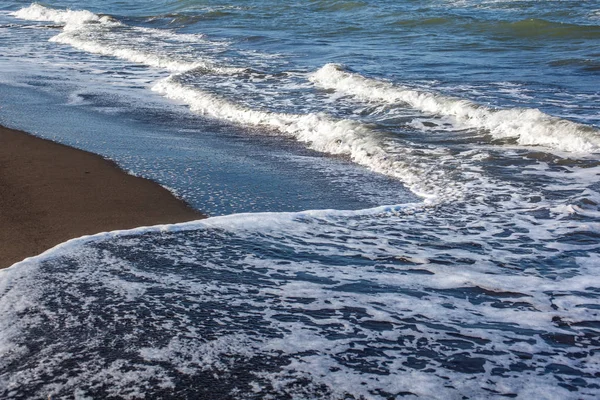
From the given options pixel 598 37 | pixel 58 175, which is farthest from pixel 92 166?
pixel 598 37

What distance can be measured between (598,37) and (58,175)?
45.9ft

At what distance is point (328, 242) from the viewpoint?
5160 mm

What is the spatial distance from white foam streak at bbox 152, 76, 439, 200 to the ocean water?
0.12 ft

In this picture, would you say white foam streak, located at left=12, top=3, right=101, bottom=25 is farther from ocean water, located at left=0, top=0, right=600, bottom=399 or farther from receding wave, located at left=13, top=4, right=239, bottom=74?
ocean water, located at left=0, top=0, right=600, bottom=399

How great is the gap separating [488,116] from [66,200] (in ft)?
18.5

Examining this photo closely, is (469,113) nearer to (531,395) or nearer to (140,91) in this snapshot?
(140,91)

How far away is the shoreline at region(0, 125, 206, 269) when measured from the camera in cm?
527

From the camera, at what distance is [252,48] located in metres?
17.4

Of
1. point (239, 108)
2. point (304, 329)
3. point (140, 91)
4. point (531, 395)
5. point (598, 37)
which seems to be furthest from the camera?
point (598, 37)

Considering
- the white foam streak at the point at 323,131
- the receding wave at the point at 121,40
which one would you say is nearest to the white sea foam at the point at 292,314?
the white foam streak at the point at 323,131

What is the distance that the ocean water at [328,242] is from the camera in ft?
11.0

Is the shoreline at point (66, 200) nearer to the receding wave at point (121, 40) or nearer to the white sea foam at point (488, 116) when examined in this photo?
the white sea foam at point (488, 116)

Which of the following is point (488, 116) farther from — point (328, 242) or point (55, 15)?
point (55, 15)

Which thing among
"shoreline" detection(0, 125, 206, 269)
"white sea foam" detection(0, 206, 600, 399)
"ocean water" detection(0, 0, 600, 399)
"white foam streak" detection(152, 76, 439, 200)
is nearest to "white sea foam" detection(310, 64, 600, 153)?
"ocean water" detection(0, 0, 600, 399)
